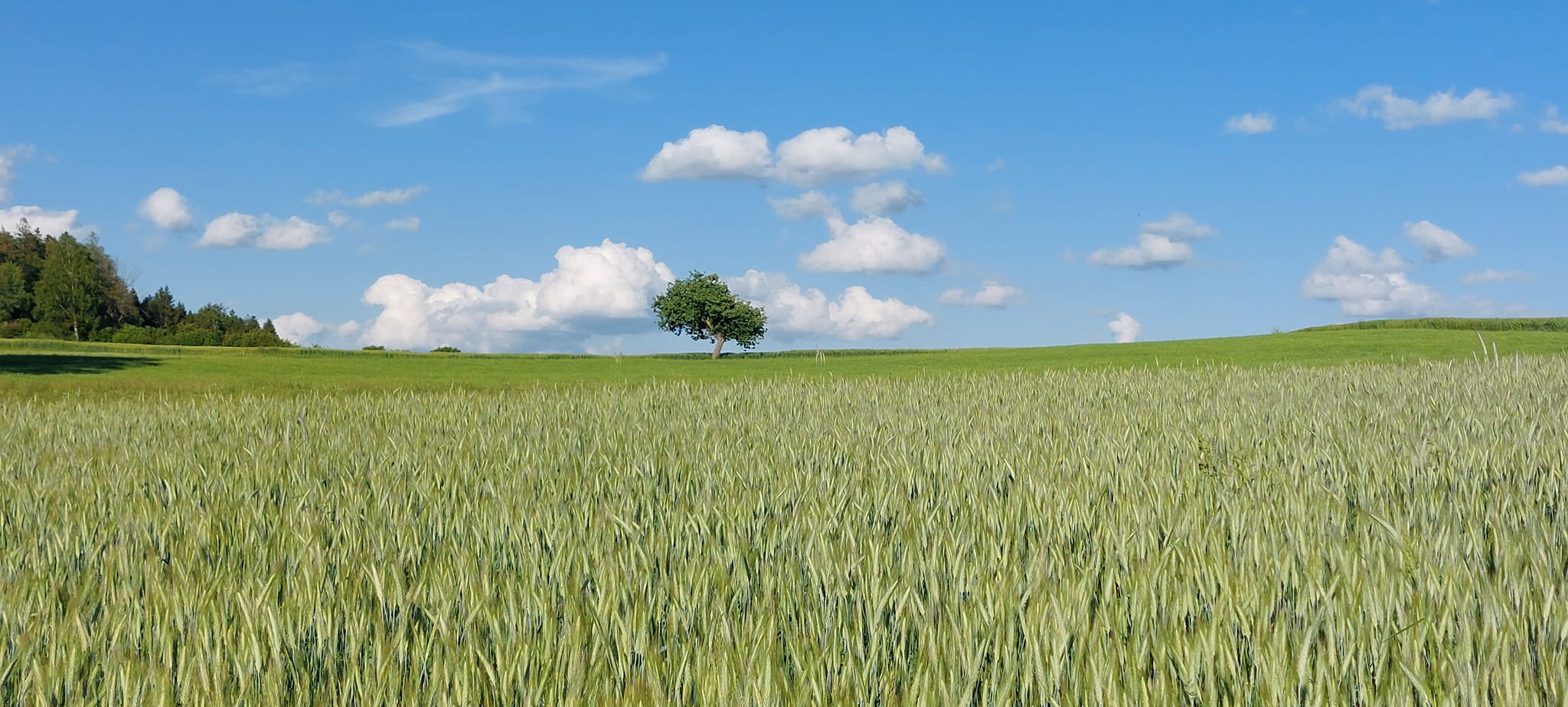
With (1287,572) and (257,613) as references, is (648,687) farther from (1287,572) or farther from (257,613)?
(1287,572)

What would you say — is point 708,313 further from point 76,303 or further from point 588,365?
point 76,303

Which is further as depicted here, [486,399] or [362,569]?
[486,399]

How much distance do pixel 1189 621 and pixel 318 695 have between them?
253 cm

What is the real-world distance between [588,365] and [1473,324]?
47.4 meters

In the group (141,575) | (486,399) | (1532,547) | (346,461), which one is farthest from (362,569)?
(486,399)

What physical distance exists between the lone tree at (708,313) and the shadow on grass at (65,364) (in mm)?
36805

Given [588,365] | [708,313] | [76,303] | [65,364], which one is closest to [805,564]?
[65,364]

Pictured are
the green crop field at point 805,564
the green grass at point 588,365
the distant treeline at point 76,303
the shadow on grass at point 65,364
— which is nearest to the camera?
the green crop field at point 805,564

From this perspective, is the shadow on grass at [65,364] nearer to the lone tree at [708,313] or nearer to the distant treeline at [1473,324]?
the lone tree at [708,313]

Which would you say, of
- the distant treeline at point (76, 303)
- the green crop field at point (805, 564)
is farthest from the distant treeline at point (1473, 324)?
the distant treeline at point (76, 303)

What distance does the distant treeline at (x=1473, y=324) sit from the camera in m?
51.9

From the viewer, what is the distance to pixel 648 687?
2.36 meters

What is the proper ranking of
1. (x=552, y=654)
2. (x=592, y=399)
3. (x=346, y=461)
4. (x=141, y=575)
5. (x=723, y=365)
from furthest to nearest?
1. (x=723, y=365)
2. (x=592, y=399)
3. (x=346, y=461)
4. (x=141, y=575)
5. (x=552, y=654)

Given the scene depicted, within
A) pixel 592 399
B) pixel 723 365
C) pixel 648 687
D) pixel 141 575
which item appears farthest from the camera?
pixel 723 365
